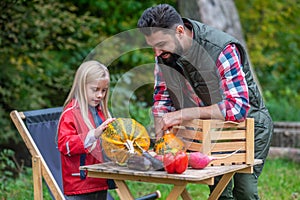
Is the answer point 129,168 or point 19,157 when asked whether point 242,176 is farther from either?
point 19,157

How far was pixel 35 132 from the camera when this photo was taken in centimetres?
400

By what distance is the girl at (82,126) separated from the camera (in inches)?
133

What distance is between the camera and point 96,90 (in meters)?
3.46

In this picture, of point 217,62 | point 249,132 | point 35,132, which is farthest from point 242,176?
point 35,132

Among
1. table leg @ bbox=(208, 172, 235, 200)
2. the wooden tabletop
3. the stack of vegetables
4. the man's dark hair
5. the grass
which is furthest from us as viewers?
the grass

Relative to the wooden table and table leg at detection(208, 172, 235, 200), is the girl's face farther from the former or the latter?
table leg at detection(208, 172, 235, 200)

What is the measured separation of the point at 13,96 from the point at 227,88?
395 cm

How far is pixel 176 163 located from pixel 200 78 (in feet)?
2.39

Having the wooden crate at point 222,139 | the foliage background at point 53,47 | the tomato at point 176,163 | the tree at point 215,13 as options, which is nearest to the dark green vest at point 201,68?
the wooden crate at point 222,139

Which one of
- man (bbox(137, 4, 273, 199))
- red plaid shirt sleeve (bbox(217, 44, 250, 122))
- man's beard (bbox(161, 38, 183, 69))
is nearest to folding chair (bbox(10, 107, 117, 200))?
man (bbox(137, 4, 273, 199))

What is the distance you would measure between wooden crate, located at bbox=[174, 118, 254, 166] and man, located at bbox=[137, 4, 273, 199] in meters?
0.05

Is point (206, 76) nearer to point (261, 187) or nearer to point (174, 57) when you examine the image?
point (174, 57)

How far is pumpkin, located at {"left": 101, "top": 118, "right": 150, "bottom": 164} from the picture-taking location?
2.90 meters

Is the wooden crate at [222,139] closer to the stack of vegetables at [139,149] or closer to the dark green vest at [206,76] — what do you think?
the stack of vegetables at [139,149]
